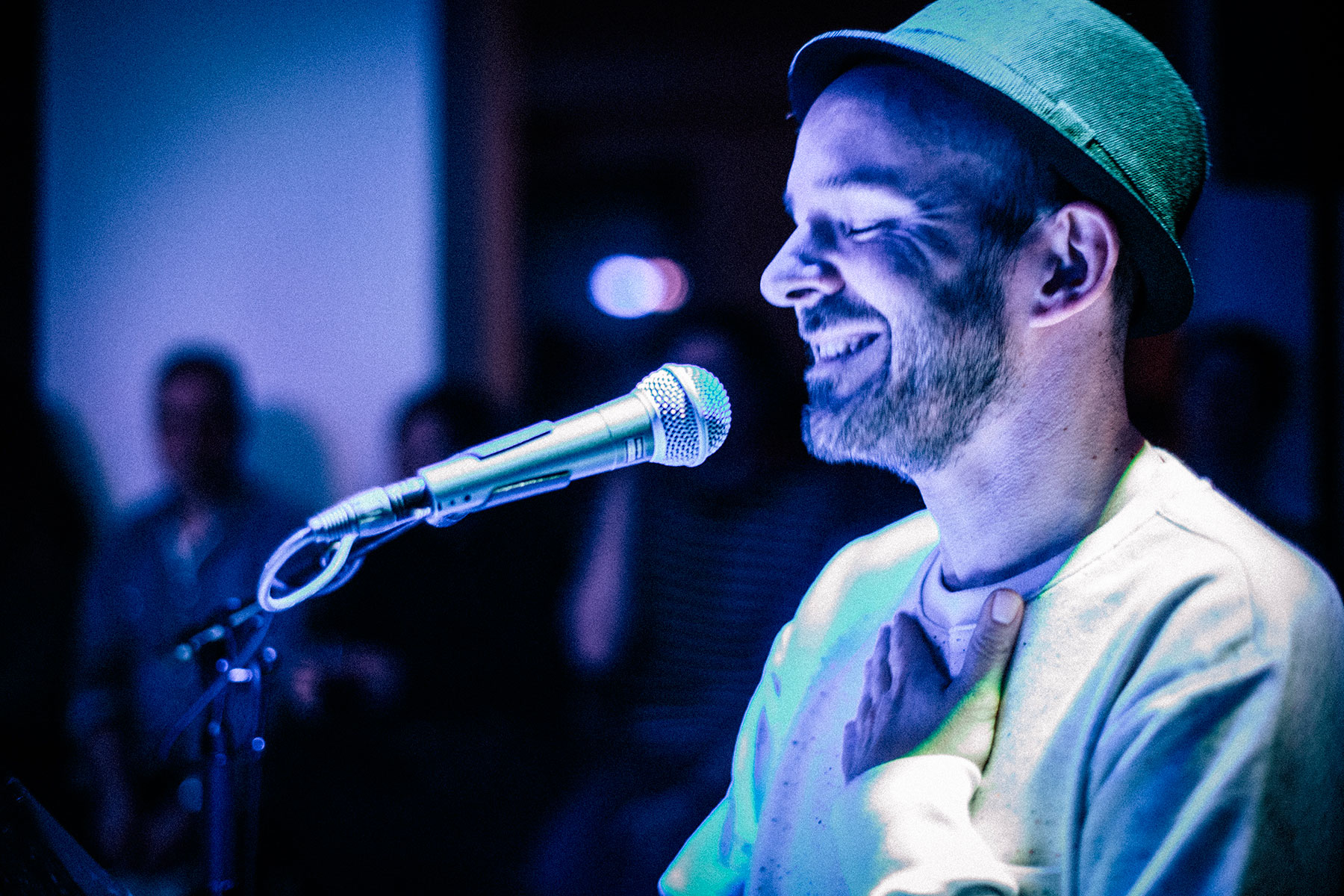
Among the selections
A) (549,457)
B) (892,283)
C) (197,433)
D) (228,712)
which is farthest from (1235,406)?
(197,433)

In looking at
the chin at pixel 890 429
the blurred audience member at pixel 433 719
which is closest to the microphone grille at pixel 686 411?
the chin at pixel 890 429

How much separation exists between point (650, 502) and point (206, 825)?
3.23ft

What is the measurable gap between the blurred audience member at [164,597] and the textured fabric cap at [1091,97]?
1894 mm

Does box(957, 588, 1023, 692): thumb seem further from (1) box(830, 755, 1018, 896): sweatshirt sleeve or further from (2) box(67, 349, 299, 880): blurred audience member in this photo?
(2) box(67, 349, 299, 880): blurred audience member

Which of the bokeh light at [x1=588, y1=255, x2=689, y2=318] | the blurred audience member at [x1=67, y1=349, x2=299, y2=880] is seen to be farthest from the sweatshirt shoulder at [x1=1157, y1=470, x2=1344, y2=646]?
the bokeh light at [x1=588, y1=255, x2=689, y2=318]

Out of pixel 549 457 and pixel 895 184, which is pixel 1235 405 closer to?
pixel 895 184

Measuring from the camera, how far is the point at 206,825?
4.33 ft

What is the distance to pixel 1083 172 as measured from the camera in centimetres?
108

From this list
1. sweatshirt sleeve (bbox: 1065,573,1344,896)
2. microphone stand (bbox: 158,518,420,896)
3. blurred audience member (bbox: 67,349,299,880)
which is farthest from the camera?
blurred audience member (bbox: 67,349,299,880)

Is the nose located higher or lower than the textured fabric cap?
lower

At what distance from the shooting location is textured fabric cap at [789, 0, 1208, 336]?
1.05m

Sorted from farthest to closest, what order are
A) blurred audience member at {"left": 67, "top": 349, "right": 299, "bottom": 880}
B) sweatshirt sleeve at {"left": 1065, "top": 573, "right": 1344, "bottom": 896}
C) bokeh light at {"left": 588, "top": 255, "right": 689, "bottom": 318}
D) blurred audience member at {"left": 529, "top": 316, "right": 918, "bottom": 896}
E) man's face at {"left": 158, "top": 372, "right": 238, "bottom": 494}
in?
bokeh light at {"left": 588, "top": 255, "right": 689, "bottom": 318} < man's face at {"left": 158, "top": 372, "right": 238, "bottom": 494} < blurred audience member at {"left": 67, "top": 349, "right": 299, "bottom": 880} < blurred audience member at {"left": 529, "top": 316, "right": 918, "bottom": 896} < sweatshirt sleeve at {"left": 1065, "top": 573, "right": 1344, "bottom": 896}

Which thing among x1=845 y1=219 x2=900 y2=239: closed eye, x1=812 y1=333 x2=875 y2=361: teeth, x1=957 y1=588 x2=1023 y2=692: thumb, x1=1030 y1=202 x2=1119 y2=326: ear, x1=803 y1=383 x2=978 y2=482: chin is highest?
x1=845 y1=219 x2=900 y2=239: closed eye

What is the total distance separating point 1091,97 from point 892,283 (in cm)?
28
